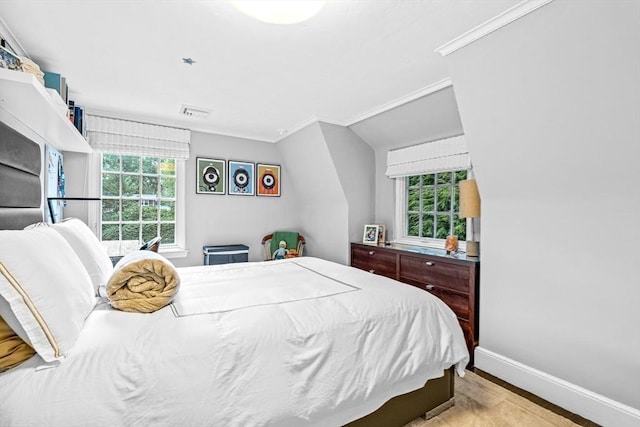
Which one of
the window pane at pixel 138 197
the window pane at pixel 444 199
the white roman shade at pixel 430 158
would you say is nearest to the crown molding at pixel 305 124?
the white roman shade at pixel 430 158

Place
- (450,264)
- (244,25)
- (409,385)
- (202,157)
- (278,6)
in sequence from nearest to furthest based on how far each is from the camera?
1. (278,6)
2. (409,385)
3. (244,25)
4. (450,264)
5. (202,157)

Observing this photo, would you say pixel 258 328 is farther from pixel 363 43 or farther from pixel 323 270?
pixel 363 43

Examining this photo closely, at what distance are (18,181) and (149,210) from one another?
2.20 metres

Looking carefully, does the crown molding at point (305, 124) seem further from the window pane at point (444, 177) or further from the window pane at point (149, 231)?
the window pane at point (149, 231)

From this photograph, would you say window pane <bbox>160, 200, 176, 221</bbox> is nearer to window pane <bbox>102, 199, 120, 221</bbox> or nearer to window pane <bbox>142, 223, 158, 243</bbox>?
window pane <bbox>142, 223, 158, 243</bbox>

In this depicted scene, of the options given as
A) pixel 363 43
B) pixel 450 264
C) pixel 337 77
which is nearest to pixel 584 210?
pixel 450 264

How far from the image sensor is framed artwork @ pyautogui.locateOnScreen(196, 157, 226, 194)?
396cm

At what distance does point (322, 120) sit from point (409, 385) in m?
2.85

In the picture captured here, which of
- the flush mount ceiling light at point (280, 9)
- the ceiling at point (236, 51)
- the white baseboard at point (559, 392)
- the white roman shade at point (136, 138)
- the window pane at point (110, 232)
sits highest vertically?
the ceiling at point (236, 51)

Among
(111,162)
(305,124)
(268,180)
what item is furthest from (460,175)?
(111,162)

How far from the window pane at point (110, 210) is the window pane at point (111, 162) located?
1.26 ft

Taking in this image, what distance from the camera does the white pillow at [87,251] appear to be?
→ 5.28 ft

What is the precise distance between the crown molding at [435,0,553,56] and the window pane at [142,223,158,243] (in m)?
3.65

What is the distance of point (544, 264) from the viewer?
213 centimetres
